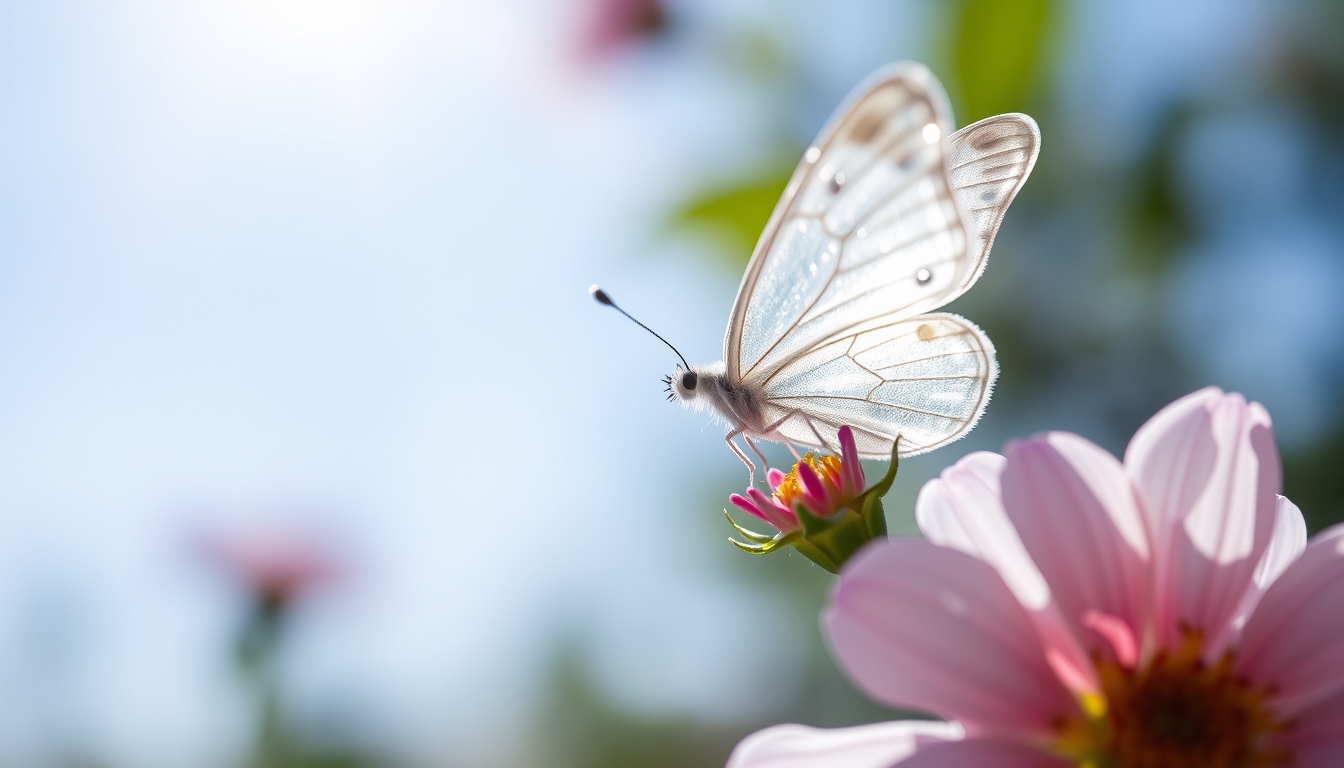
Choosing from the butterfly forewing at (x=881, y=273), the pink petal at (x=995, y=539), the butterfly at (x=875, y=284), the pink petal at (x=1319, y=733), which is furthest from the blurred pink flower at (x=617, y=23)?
the pink petal at (x=1319, y=733)

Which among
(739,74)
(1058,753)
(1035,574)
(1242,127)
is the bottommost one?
(1058,753)

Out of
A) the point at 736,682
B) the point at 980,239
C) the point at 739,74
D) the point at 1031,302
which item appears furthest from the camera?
the point at 736,682

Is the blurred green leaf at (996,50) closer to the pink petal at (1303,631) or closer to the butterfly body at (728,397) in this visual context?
the butterfly body at (728,397)

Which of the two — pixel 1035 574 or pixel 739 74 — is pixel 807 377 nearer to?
pixel 1035 574

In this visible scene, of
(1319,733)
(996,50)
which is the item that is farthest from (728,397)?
(996,50)

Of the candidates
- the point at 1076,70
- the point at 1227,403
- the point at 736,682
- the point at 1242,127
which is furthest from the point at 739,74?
the point at 736,682

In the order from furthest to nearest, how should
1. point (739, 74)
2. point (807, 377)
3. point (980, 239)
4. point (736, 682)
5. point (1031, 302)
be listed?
point (736, 682), point (739, 74), point (1031, 302), point (807, 377), point (980, 239)
